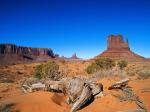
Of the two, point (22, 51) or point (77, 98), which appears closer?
point (77, 98)

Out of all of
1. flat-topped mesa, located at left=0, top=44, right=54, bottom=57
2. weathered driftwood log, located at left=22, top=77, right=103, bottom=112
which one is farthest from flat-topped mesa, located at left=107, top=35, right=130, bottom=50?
weathered driftwood log, located at left=22, top=77, right=103, bottom=112

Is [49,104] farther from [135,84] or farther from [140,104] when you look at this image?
[135,84]

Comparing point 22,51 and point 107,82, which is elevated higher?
point 22,51

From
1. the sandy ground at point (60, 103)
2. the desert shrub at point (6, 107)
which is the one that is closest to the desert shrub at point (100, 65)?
the sandy ground at point (60, 103)

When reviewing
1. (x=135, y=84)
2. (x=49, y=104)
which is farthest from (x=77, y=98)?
(x=135, y=84)

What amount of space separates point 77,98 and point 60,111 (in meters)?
0.86

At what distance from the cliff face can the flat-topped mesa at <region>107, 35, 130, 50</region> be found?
45.0m

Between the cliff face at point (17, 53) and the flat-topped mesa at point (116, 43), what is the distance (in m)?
45.0

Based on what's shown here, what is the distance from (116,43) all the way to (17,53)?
182ft

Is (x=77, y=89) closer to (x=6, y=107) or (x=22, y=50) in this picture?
(x=6, y=107)

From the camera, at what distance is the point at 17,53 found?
122312mm

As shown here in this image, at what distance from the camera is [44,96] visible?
31.0 ft

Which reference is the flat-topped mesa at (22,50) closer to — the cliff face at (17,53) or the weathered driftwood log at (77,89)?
the cliff face at (17,53)

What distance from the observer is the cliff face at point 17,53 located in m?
107
